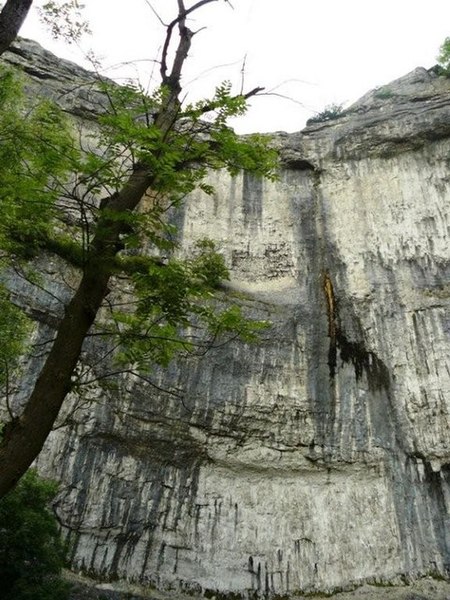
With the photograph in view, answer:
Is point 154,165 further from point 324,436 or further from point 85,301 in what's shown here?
point 324,436

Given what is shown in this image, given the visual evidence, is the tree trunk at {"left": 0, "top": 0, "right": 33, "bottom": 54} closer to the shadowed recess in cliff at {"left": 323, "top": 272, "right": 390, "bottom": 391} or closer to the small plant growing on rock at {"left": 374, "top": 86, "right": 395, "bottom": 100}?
the shadowed recess in cliff at {"left": 323, "top": 272, "right": 390, "bottom": 391}

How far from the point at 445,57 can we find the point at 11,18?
72.6 feet

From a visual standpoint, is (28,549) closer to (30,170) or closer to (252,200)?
(30,170)

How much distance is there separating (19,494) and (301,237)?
13301 mm

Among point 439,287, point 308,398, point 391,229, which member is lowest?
point 308,398

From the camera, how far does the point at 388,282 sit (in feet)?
59.3

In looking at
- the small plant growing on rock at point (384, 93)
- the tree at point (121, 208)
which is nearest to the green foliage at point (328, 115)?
the small plant growing on rock at point (384, 93)

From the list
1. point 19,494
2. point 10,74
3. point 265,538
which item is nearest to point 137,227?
point 10,74

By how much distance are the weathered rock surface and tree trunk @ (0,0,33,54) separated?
9.94 metres

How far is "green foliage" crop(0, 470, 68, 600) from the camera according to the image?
8750 mm

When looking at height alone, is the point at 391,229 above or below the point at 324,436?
above

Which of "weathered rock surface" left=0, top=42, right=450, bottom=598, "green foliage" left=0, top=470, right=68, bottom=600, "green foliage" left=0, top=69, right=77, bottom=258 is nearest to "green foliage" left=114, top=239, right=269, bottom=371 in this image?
"green foliage" left=0, top=69, right=77, bottom=258

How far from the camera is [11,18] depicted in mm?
5809

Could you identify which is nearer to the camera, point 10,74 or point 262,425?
point 10,74
